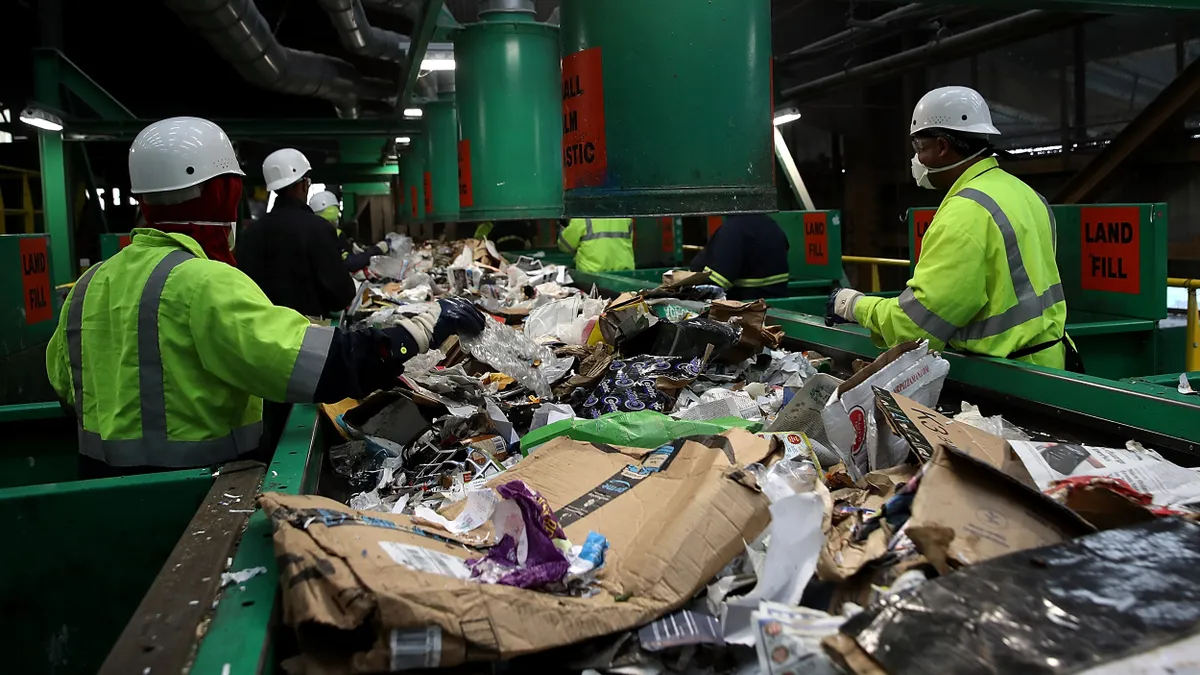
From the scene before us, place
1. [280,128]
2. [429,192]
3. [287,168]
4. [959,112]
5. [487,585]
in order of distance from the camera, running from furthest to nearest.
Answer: [429,192] → [280,128] → [287,168] → [959,112] → [487,585]

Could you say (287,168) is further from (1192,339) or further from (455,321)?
(1192,339)

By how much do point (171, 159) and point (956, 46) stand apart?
28.5ft

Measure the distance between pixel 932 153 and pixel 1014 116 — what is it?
26.6ft

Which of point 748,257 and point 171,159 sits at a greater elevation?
point 171,159

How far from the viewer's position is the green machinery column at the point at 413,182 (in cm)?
1083

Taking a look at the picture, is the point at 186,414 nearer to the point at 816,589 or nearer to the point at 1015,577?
the point at 816,589

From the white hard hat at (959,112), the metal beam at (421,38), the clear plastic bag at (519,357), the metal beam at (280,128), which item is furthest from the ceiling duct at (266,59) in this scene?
the white hard hat at (959,112)

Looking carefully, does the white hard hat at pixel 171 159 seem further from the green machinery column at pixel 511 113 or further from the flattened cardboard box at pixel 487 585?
the green machinery column at pixel 511 113

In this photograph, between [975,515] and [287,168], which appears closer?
[975,515]

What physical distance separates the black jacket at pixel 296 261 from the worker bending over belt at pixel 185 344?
7.82ft

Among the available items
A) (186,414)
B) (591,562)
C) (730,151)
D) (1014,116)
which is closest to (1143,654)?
(591,562)

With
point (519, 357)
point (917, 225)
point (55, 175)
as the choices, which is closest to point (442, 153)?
point (55, 175)

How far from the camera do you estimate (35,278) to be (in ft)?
15.2

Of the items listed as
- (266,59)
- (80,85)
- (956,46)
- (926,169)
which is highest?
(956,46)
